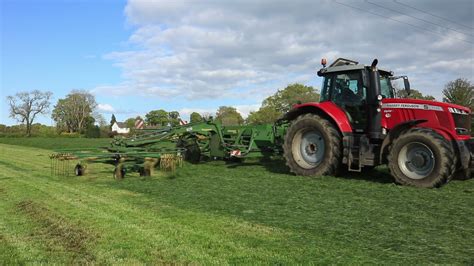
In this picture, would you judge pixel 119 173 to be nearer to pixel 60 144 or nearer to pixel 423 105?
pixel 423 105

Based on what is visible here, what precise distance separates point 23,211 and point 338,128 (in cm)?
641

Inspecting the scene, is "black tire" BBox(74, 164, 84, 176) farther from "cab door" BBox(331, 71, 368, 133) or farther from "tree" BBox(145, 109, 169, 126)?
"tree" BBox(145, 109, 169, 126)

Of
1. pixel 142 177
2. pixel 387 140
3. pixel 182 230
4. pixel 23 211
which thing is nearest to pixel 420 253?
pixel 182 230

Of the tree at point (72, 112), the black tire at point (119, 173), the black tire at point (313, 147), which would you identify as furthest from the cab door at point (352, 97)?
the tree at point (72, 112)

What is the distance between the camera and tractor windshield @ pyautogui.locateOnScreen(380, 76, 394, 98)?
9781mm

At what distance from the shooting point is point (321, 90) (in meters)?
10.5

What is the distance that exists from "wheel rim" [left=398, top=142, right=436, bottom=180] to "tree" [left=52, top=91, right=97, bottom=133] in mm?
94636

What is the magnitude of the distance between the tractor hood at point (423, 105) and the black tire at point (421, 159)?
521 mm

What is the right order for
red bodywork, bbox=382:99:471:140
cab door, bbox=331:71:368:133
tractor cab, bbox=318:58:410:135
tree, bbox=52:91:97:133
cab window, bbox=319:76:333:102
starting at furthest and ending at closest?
tree, bbox=52:91:97:133, cab window, bbox=319:76:333:102, cab door, bbox=331:71:368:133, tractor cab, bbox=318:58:410:135, red bodywork, bbox=382:99:471:140

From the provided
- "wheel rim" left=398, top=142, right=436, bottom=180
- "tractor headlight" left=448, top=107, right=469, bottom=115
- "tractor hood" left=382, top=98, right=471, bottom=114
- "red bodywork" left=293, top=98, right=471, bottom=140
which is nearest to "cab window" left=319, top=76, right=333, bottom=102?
"red bodywork" left=293, top=98, right=471, bottom=140

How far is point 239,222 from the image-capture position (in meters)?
5.80

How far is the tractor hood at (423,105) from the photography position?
8422mm

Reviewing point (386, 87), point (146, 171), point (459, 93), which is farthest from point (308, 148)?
point (459, 93)

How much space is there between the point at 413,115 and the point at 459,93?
23.6 meters
